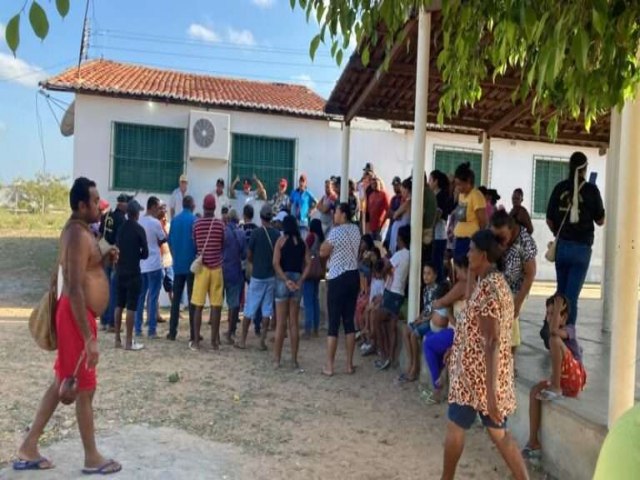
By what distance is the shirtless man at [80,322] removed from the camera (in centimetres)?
370

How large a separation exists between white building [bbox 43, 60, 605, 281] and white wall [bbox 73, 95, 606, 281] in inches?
0.8

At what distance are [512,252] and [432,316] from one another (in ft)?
3.67

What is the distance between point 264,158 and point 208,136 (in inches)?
Result: 53.9

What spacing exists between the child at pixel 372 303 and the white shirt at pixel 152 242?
10.7ft

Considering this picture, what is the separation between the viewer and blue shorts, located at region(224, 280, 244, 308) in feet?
27.8

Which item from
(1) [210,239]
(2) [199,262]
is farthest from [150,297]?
(1) [210,239]

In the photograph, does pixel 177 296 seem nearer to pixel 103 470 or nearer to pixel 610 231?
pixel 103 470

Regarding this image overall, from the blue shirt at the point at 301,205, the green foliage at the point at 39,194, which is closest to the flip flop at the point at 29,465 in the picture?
the blue shirt at the point at 301,205

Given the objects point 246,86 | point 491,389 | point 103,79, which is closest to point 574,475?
point 491,389

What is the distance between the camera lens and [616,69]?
95.4 inches

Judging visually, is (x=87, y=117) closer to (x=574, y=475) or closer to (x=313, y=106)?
(x=313, y=106)

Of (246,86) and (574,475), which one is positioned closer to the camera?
(574,475)

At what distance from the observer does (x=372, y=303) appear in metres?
7.45

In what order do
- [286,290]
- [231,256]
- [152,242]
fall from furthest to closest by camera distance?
[152,242] < [231,256] < [286,290]
